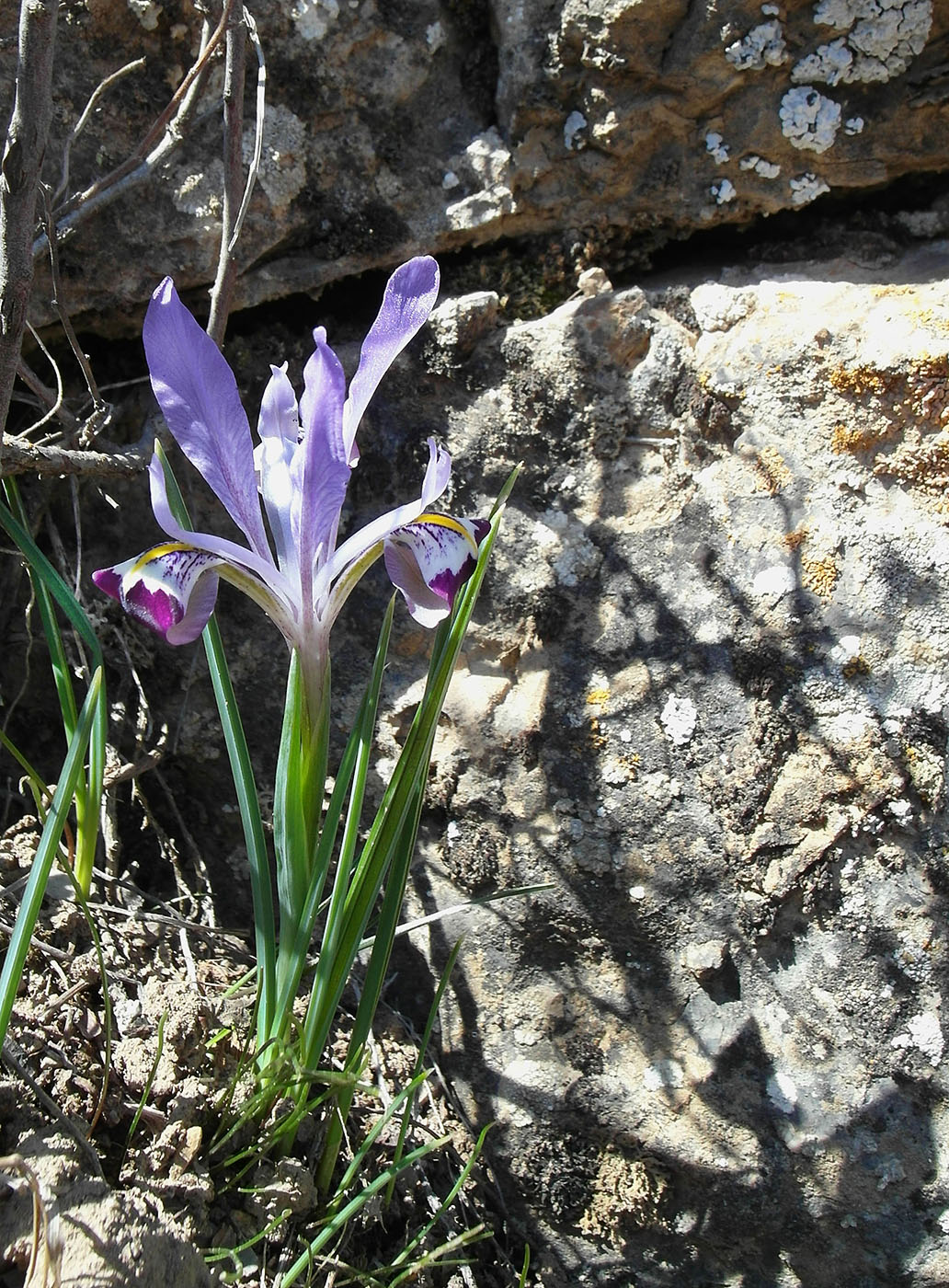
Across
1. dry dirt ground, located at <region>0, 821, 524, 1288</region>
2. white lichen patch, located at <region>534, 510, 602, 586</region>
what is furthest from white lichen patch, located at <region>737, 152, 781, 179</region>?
dry dirt ground, located at <region>0, 821, 524, 1288</region>

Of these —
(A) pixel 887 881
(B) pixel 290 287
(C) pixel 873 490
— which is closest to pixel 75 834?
(B) pixel 290 287

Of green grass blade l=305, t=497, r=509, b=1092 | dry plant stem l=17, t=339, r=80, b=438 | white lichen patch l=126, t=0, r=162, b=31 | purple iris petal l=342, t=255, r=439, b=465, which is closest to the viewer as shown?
purple iris petal l=342, t=255, r=439, b=465

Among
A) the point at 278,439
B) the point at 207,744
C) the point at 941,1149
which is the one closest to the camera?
the point at 278,439

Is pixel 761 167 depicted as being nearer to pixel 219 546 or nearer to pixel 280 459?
pixel 280 459

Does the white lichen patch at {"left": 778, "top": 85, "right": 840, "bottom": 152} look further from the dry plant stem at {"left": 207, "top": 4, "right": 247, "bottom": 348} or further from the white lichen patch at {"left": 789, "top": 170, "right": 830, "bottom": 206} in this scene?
the dry plant stem at {"left": 207, "top": 4, "right": 247, "bottom": 348}

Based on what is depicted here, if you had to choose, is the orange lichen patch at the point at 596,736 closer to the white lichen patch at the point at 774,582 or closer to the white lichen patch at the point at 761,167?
the white lichen patch at the point at 774,582

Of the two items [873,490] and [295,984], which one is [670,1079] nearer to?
[295,984]

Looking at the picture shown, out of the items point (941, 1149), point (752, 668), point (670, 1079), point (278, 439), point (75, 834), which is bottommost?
point (941, 1149)
